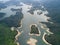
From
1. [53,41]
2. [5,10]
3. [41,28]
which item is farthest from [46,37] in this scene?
Result: [5,10]

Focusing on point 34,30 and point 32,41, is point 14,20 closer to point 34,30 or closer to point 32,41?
point 34,30

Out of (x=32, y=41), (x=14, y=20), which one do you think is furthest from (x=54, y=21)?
(x=32, y=41)

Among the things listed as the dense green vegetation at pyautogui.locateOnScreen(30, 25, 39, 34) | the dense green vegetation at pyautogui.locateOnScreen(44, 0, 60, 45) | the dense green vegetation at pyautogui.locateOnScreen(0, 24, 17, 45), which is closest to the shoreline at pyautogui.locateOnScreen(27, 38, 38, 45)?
the dense green vegetation at pyautogui.locateOnScreen(44, 0, 60, 45)

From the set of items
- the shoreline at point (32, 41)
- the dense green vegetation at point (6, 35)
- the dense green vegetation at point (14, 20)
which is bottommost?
the shoreline at point (32, 41)

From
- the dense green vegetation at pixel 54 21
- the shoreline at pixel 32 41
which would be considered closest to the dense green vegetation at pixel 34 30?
the dense green vegetation at pixel 54 21

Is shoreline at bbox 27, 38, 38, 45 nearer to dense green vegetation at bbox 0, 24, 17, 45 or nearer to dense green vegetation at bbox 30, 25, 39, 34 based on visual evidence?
dense green vegetation at bbox 0, 24, 17, 45

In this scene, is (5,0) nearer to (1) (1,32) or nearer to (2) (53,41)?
(1) (1,32)

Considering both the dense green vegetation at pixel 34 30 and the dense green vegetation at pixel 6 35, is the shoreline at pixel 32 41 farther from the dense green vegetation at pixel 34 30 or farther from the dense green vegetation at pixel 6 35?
the dense green vegetation at pixel 34 30

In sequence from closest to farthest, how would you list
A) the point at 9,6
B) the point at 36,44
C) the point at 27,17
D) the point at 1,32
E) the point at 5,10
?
the point at 36,44 < the point at 1,32 < the point at 27,17 < the point at 5,10 < the point at 9,6
